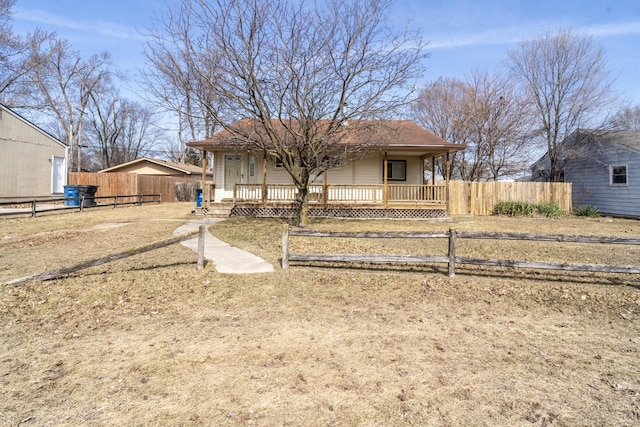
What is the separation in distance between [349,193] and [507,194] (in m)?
8.96

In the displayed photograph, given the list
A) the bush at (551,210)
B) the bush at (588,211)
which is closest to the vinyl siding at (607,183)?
the bush at (588,211)

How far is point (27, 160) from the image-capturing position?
19.6m

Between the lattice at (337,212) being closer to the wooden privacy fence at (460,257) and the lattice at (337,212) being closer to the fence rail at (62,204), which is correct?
the fence rail at (62,204)

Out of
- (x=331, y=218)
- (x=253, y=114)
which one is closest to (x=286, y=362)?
(x=253, y=114)

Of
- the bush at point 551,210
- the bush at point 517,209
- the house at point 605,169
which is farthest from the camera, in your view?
the bush at point 517,209

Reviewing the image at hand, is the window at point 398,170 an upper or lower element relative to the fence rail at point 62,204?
upper

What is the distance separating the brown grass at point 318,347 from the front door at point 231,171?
1046 cm

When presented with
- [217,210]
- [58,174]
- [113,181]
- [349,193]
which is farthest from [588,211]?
[58,174]

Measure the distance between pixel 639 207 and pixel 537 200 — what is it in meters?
4.48

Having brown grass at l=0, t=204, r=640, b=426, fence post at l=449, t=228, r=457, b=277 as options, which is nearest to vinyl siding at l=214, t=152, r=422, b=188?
brown grass at l=0, t=204, r=640, b=426

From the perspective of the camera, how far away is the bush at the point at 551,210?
17688mm

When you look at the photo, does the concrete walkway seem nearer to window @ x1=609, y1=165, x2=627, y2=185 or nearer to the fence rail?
the fence rail

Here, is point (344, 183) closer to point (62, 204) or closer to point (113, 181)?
point (62, 204)

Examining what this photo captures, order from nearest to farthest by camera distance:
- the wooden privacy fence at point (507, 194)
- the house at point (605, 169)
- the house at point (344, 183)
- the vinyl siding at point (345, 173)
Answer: the house at point (344, 183), the vinyl siding at point (345, 173), the house at point (605, 169), the wooden privacy fence at point (507, 194)
